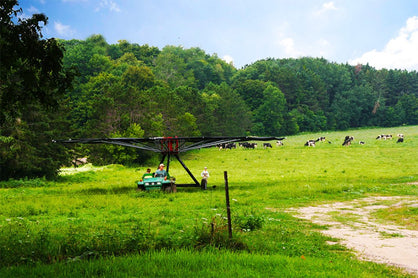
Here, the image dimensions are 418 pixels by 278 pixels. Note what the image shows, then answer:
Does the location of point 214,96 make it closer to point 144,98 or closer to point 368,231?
point 144,98

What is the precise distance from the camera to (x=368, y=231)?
417 inches

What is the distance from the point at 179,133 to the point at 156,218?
162ft

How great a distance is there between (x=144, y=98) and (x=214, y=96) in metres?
36.8

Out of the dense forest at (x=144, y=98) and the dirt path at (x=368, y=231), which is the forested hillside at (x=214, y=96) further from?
the dirt path at (x=368, y=231)

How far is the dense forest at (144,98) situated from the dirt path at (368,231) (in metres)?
8.68

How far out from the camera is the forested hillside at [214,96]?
5244 cm

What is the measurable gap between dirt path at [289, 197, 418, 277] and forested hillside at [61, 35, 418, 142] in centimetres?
3430

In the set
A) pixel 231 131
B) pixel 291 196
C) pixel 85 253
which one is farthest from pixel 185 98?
pixel 85 253

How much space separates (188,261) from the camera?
22.1ft

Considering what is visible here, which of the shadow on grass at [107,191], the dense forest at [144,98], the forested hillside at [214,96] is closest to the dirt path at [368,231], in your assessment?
the dense forest at [144,98]

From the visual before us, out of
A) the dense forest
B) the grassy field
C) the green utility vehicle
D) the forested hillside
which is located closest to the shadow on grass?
the grassy field

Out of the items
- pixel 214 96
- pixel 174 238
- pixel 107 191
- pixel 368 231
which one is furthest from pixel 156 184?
pixel 214 96

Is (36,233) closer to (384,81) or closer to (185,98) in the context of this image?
(185,98)

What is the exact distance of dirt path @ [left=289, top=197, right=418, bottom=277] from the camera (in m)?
8.02
